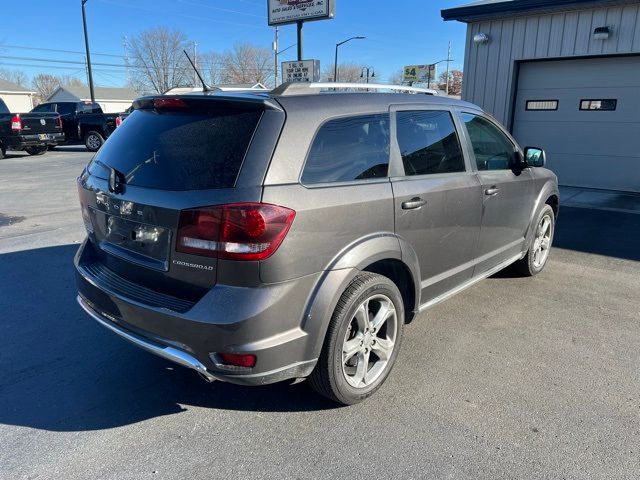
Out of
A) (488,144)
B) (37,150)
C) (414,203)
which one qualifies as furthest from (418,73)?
(414,203)

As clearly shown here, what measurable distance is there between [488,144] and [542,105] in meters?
7.67

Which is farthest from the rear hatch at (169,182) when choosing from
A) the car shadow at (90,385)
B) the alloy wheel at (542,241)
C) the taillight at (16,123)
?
the taillight at (16,123)

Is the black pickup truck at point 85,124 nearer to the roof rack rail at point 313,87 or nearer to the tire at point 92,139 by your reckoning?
the tire at point 92,139

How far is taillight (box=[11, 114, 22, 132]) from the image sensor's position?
16.6 m

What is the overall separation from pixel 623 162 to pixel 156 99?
10.1m

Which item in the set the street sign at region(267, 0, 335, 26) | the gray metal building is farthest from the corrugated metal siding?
the street sign at region(267, 0, 335, 26)

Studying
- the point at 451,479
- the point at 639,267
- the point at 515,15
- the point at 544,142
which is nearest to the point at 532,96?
the point at 544,142

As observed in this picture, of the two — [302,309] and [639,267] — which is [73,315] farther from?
[639,267]

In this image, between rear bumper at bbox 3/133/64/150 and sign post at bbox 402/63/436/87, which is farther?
sign post at bbox 402/63/436/87

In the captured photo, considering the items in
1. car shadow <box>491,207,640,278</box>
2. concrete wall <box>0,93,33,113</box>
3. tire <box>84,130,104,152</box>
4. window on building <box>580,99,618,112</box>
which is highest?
concrete wall <box>0,93,33,113</box>

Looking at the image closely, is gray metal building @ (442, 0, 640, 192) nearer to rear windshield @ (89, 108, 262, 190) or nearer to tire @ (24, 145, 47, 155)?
rear windshield @ (89, 108, 262, 190)

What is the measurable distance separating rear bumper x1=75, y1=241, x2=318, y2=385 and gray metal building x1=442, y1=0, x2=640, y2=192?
969cm

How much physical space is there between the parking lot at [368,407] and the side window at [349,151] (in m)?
1.36

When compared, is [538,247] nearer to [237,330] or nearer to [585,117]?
[237,330]
